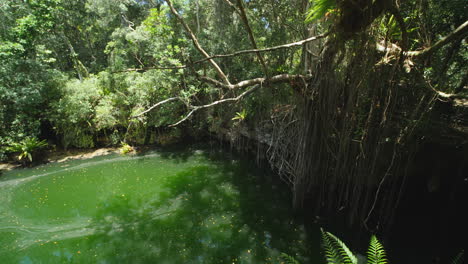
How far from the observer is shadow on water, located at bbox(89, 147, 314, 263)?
360 centimetres

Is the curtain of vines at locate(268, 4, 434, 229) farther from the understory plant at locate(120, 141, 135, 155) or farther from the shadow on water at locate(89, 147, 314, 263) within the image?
the understory plant at locate(120, 141, 135, 155)

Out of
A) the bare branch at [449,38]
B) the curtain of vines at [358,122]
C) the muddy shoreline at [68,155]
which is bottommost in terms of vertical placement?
the muddy shoreline at [68,155]

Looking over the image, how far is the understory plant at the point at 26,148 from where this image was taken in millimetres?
7648

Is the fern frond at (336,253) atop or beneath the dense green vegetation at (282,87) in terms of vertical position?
beneath

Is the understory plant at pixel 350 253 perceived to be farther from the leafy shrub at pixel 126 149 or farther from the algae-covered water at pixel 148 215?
the leafy shrub at pixel 126 149

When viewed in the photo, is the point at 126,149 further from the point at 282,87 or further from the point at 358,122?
the point at 358,122

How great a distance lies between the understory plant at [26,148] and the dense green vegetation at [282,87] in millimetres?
44

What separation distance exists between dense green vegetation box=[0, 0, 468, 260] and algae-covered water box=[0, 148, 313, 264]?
0.98 m

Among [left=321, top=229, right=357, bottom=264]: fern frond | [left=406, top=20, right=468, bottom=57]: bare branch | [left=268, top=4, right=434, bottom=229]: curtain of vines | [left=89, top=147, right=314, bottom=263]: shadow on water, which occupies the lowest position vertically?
[left=89, top=147, right=314, bottom=263]: shadow on water

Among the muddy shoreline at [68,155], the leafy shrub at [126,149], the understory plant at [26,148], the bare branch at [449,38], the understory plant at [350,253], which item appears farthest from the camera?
the leafy shrub at [126,149]

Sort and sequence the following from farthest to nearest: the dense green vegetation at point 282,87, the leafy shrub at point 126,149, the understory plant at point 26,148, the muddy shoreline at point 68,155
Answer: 1. the leafy shrub at point 126,149
2. the muddy shoreline at point 68,155
3. the understory plant at point 26,148
4. the dense green vegetation at point 282,87

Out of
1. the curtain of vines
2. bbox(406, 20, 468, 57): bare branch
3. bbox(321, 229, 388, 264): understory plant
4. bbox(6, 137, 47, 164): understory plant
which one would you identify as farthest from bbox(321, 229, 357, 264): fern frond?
bbox(6, 137, 47, 164): understory plant

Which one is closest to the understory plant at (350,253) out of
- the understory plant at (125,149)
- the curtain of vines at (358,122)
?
the curtain of vines at (358,122)

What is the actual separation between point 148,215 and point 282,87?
438 centimetres
